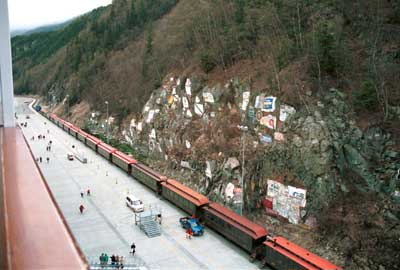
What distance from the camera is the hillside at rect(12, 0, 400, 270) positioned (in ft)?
65.8

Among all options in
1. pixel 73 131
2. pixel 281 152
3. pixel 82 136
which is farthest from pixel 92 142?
pixel 281 152

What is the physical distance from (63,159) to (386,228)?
33.6 m

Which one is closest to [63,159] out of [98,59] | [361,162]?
[361,162]

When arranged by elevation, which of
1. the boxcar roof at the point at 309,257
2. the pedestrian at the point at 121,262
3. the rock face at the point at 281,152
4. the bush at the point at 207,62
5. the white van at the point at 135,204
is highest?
the bush at the point at 207,62

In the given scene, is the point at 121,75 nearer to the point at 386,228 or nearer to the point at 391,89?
the point at 391,89

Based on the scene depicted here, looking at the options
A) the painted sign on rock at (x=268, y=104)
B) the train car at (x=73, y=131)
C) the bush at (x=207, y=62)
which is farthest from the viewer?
the train car at (x=73, y=131)

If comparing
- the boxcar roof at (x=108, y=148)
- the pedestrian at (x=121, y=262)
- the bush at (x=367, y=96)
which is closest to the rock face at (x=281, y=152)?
the bush at (x=367, y=96)

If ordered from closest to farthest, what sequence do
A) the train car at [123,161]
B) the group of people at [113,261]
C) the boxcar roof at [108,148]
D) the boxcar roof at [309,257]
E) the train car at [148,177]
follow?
the boxcar roof at [309,257]
the group of people at [113,261]
the train car at [148,177]
the train car at [123,161]
the boxcar roof at [108,148]

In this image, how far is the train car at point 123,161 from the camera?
3378 cm

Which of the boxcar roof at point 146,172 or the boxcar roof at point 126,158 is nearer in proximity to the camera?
the boxcar roof at point 146,172

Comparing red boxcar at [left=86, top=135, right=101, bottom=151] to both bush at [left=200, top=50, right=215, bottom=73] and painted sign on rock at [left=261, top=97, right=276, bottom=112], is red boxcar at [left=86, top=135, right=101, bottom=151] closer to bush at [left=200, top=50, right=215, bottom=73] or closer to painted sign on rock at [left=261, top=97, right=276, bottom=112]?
bush at [left=200, top=50, right=215, bottom=73]

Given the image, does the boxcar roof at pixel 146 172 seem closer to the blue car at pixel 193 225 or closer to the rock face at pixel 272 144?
the rock face at pixel 272 144

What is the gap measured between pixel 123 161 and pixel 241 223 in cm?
1782

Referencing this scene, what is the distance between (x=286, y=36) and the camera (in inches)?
1211
